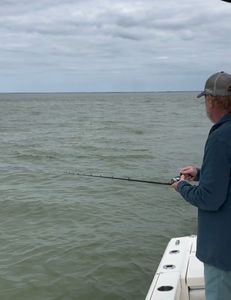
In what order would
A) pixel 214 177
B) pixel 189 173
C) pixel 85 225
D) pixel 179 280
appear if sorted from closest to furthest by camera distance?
pixel 214 177 → pixel 189 173 → pixel 179 280 → pixel 85 225

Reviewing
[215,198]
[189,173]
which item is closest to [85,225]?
[189,173]

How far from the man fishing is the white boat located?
1044 mm

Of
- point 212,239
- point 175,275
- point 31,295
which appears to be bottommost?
point 31,295

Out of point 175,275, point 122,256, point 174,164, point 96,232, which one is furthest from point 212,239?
point 174,164

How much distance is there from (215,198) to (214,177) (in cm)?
13

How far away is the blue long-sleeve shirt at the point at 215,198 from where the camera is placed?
299 centimetres

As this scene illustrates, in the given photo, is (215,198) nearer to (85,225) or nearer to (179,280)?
(179,280)

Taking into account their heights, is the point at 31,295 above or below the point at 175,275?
below

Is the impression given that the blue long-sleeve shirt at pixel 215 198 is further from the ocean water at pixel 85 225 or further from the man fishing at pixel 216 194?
the ocean water at pixel 85 225

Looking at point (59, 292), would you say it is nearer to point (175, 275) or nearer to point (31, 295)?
point (31, 295)

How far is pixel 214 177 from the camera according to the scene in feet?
9.87

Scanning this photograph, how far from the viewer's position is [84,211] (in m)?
10.6

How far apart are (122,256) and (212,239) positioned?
5.07 m

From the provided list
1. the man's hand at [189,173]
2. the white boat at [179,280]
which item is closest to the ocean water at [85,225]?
the white boat at [179,280]
